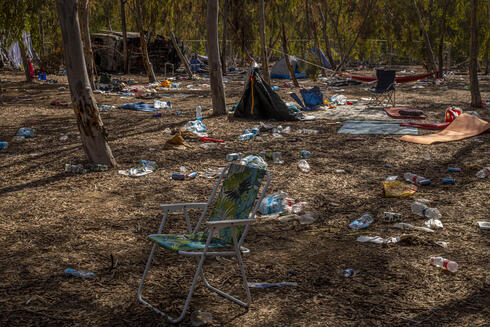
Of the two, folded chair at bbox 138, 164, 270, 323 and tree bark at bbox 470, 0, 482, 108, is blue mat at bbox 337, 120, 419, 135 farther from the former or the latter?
folded chair at bbox 138, 164, 270, 323

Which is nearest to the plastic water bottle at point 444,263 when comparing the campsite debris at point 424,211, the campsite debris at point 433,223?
the campsite debris at point 433,223

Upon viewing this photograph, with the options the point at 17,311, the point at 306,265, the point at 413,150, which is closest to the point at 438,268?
the point at 306,265

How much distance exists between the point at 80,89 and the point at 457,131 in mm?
6212

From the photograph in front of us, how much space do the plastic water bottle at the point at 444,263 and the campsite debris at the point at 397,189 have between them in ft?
5.27

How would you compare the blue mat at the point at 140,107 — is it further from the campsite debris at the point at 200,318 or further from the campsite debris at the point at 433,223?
the campsite debris at the point at 200,318

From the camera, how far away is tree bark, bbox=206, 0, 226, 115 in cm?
1023

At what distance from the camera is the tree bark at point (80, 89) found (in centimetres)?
580

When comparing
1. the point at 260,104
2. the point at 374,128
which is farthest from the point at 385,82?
the point at 260,104

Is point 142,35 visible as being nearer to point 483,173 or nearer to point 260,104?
point 260,104

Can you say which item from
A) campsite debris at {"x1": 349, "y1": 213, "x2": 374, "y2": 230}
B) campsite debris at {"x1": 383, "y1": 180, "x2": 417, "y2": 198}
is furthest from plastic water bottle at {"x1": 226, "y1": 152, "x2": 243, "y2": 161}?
campsite debris at {"x1": 349, "y1": 213, "x2": 374, "y2": 230}

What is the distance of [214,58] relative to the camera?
10422mm

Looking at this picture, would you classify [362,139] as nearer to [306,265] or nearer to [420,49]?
[306,265]

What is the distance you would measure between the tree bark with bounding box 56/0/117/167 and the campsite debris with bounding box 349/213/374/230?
11.2ft

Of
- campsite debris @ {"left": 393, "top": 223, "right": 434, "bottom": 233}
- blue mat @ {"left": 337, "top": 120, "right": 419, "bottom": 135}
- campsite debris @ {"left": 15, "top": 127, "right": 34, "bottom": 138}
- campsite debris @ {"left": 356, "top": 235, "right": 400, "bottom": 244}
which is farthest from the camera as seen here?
blue mat @ {"left": 337, "top": 120, "right": 419, "bottom": 135}
